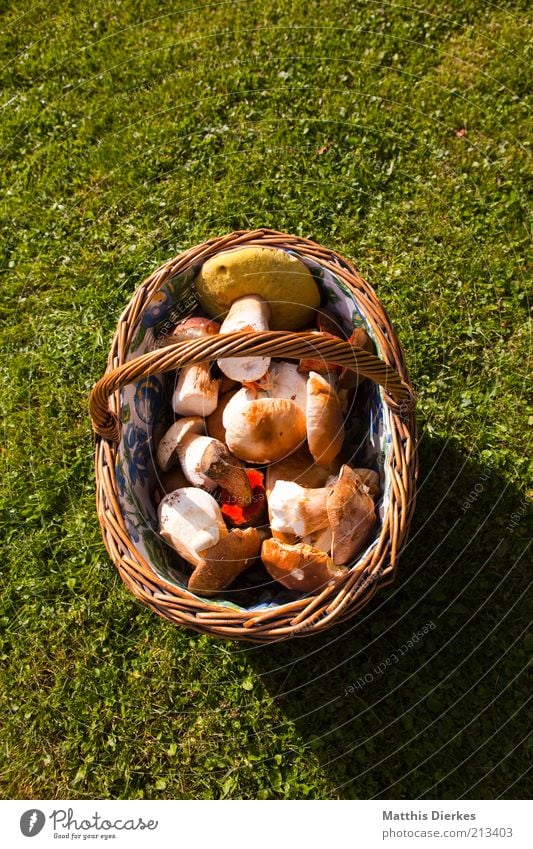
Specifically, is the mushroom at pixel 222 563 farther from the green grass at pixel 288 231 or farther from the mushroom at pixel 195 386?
the green grass at pixel 288 231

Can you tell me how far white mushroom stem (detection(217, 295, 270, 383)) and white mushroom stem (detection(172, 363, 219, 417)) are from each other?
0.08 m

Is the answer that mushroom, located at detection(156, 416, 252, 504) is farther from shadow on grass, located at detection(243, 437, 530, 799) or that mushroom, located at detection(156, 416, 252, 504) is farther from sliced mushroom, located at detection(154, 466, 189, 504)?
shadow on grass, located at detection(243, 437, 530, 799)

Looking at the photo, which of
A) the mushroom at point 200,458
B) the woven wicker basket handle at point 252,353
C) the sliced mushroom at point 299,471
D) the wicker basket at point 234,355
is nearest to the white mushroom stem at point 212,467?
the mushroom at point 200,458

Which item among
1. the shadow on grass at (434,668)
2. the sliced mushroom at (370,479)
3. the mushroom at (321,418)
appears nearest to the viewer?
the mushroom at (321,418)

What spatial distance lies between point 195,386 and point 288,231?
1.48m

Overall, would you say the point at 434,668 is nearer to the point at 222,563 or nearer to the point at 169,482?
the point at 222,563

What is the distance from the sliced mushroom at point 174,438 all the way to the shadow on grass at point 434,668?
992 millimetres

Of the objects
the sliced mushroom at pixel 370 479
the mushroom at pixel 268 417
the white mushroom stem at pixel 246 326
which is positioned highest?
the white mushroom stem at pixel 246 326

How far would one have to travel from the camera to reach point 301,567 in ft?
7.64

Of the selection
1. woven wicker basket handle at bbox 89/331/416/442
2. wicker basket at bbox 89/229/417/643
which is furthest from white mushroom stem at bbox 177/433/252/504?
woven wicker basket handle at bbox 89/331/416/442

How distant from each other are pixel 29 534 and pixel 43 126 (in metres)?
2.55

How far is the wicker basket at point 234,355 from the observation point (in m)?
2.10

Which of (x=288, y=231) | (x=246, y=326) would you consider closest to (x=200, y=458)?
(x=246, y=326)

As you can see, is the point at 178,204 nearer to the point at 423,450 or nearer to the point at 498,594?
the point at 423,450
